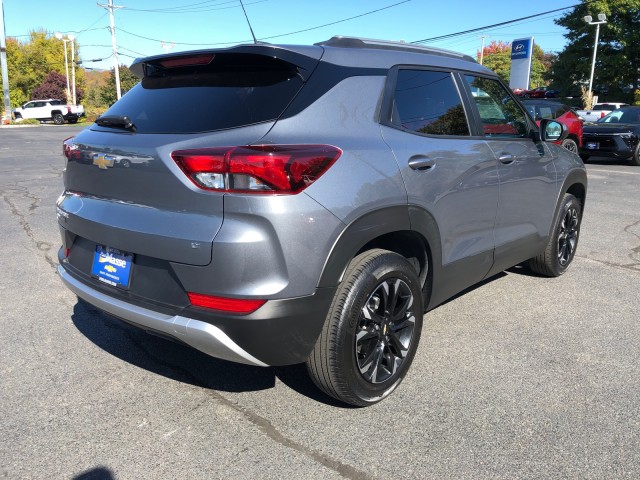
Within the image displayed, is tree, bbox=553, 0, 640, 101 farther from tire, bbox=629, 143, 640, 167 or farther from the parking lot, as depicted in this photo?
the parking lot

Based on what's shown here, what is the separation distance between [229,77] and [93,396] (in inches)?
70.7

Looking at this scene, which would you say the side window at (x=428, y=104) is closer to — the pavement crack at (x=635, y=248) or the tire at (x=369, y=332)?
the tire at (x=369, y=332)

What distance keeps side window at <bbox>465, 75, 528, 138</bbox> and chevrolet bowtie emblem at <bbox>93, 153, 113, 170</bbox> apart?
2.30 m

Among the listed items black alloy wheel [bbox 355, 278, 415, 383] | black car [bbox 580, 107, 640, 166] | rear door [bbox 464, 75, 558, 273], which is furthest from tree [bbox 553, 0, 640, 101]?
black alloy wheel [bbox 355, 278, 415, 383]

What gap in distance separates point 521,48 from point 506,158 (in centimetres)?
3624

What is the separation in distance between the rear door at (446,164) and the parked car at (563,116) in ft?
37.9

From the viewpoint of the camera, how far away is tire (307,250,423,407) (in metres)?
2.64

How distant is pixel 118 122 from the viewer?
2.96 meters

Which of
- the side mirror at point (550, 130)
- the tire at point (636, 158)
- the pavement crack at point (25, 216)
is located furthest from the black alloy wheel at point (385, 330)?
the tire at point (636, 158)

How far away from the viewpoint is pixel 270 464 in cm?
246

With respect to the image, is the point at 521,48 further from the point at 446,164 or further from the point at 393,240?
the point at 393,240

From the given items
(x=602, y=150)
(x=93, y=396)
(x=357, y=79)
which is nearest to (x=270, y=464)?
(x=93, y=396)

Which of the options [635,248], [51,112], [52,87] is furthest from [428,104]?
[52,87]

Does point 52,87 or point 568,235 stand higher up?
point 52,87
